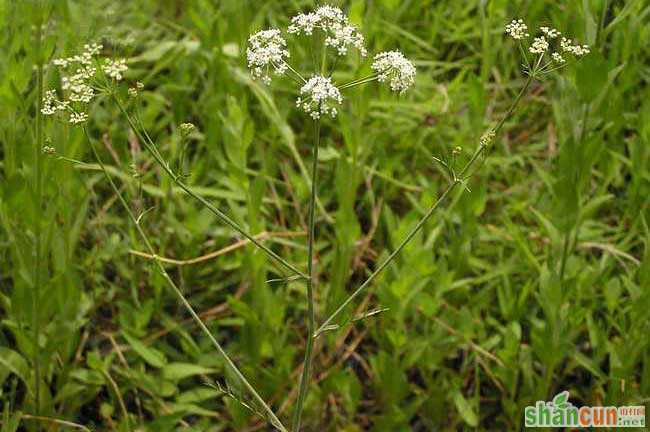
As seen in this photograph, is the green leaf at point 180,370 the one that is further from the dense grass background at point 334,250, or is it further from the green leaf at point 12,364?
the green leaf at point 12,364

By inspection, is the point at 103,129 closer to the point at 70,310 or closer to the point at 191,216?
the point at 191,216

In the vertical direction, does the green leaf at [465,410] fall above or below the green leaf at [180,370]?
below

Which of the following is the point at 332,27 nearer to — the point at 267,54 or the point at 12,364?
the point at 267,54

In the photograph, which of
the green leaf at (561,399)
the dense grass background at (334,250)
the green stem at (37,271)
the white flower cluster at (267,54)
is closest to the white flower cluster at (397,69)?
the white flower cluster at (267,54)

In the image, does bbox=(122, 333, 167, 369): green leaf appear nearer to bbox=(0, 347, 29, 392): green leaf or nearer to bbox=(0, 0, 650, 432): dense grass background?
bbox=(0, 0, 650, 432): dense grass background

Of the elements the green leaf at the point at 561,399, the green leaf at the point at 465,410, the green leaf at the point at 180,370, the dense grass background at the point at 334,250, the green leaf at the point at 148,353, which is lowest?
the green leaf at the point at 465,410

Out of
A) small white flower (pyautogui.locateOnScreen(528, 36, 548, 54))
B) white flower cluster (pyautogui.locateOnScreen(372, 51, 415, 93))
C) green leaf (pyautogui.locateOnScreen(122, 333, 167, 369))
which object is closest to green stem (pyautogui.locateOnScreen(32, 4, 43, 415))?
green leaf (pyautogui.locateOnScreen(122, 333, 167, 369))

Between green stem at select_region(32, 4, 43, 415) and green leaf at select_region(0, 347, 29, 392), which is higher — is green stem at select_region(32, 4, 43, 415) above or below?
above
